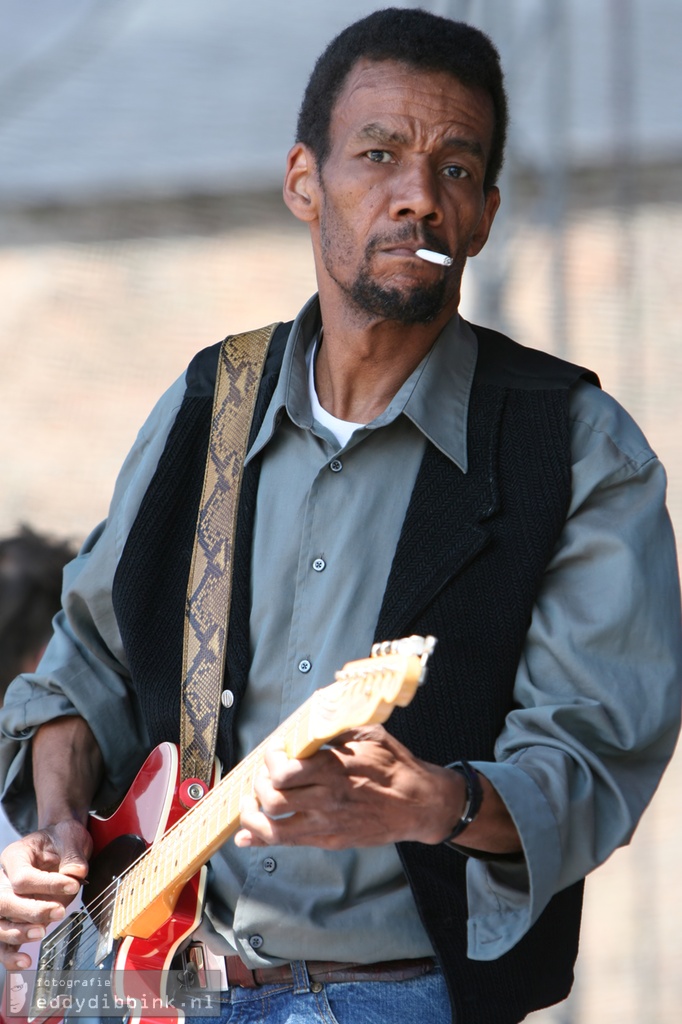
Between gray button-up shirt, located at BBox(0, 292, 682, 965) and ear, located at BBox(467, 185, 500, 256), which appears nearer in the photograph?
gray button-up shirt, located at BBox(0, 292, 682, 965)

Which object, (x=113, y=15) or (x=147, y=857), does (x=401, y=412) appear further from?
(x=113, y=15)

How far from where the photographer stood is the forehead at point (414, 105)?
1968mm

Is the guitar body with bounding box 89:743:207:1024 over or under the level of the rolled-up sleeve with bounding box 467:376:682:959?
under

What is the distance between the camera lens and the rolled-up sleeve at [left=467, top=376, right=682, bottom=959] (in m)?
1.61

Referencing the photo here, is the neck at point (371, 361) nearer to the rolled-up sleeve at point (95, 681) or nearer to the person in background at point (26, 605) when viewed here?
the rolled-up sleeve at point (95, 681)

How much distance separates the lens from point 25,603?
9.93ft

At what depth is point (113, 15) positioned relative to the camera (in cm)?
323

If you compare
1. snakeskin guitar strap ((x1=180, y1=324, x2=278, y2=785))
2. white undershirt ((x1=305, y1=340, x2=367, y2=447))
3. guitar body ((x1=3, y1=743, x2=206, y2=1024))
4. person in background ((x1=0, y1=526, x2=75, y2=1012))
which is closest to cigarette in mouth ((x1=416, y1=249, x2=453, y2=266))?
white undershirt ((x1=305, y1=340, x2=367, y2=447))

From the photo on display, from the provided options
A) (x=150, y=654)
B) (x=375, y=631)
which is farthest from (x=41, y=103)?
(x=375, y=631)

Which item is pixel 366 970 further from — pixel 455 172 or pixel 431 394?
pixel 455 172

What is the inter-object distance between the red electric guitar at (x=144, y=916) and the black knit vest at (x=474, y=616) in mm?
129

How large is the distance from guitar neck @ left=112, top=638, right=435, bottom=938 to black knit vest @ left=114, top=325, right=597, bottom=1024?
0.62ft

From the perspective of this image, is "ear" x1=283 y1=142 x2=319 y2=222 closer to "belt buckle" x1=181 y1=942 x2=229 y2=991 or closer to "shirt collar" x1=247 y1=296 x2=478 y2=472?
"shirt collar" x1=247 y1=296 x2=478 y2=472

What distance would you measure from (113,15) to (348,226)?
62.2 inches
